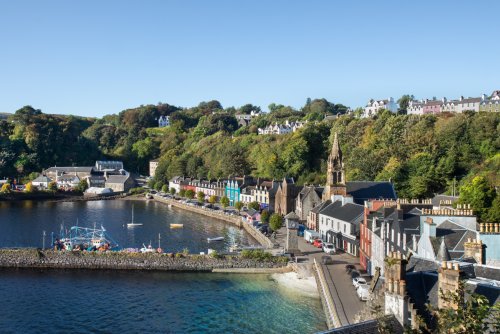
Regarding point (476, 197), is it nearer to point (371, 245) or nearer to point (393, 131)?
point (371, 245)

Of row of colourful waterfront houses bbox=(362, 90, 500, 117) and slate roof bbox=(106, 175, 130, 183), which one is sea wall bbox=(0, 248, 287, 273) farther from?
slate roof bbox=(106, 175, 130, 183)

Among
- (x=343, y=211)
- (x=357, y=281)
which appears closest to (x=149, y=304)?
(x=357, y=281)

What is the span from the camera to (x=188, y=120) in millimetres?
175625

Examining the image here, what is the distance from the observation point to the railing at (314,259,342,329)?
25.3 m

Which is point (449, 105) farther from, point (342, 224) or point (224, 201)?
point (342, 224)

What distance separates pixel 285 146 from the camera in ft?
315

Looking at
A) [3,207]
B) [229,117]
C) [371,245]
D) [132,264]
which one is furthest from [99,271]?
[229,117]

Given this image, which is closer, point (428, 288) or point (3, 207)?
point (428, 288)

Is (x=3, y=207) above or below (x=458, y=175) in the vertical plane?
below

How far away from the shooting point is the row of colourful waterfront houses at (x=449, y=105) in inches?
3063

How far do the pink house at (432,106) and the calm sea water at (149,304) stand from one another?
65.0 metres

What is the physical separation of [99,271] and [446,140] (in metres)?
48.6

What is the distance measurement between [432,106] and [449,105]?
578 centimetres

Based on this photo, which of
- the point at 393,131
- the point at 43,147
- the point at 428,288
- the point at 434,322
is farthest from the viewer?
the point at 43,147
